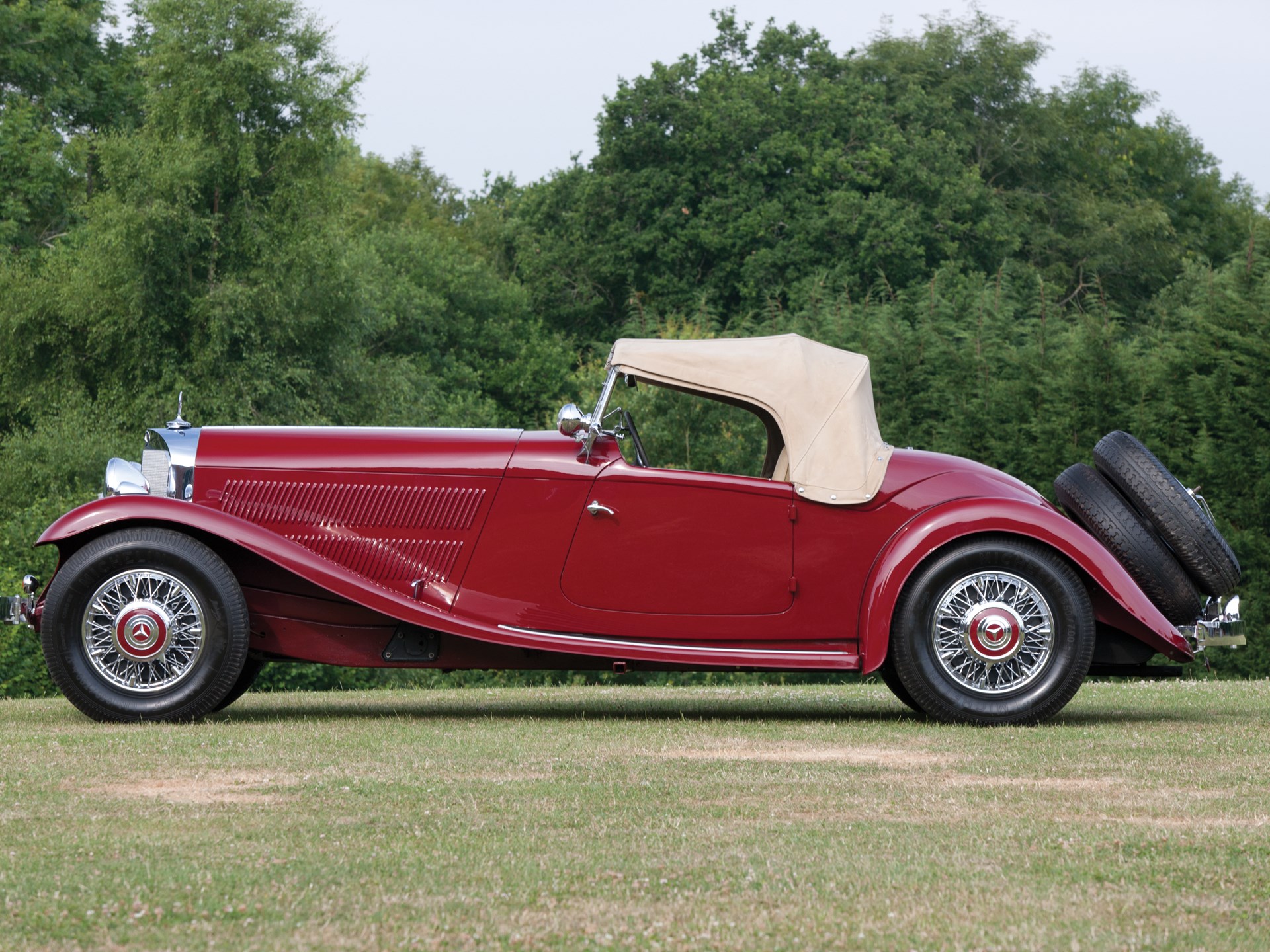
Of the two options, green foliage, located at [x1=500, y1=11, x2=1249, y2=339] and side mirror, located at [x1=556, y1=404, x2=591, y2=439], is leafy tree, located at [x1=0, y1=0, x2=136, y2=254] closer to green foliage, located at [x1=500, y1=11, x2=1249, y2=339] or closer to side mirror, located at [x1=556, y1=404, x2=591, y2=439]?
green foliage, located at [x1=500, y1=11, x2=1249, y2=339]

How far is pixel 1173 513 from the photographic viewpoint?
23.9 ft

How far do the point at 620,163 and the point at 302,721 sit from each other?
32.0 meters

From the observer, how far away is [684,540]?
7.18 metres

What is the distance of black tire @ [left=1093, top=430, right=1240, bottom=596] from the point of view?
721 centimetres

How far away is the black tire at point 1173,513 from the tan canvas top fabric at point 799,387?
3.97 ft

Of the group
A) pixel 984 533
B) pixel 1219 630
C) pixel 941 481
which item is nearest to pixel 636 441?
pixel 941 481

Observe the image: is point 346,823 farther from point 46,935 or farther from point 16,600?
point 16,600

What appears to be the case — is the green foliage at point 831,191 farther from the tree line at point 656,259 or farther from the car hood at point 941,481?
the car hood at point 941,481

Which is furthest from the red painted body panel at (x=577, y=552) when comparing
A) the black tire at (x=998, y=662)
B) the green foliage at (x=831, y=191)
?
the green foliage at (x=831, y=191)

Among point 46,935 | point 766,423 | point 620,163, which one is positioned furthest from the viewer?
point 620,163

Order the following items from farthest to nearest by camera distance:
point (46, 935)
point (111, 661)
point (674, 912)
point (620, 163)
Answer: point (620, 163), point (111, 661), point (674, 912), point (46, 935)

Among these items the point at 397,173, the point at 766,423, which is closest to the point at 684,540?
the point at 766,423

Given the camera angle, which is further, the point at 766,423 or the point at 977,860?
the point at 766,423

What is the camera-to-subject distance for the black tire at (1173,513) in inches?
284
